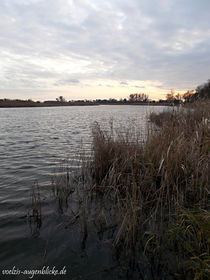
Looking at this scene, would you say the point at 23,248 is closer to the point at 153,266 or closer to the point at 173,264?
the point at 153,266

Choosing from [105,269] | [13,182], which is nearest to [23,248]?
[105,269]

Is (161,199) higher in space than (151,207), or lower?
higher

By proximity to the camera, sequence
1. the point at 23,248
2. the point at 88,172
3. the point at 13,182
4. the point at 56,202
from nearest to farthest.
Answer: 1. the point at 23,248
2. the point at 56,202
3. the point at 13,182
4. the point at 88,172

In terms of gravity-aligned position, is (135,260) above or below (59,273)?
above

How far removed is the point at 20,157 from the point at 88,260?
238 inches

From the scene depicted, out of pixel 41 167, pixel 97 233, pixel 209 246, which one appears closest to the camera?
pixel 209 246

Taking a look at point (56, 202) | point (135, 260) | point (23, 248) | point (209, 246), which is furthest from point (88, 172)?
point (209, 246)

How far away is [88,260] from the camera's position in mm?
2273

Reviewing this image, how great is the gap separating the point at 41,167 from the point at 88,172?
217 centimetres

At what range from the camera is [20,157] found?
23.0 feet

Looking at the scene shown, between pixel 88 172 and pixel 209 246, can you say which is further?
pixel 88 172

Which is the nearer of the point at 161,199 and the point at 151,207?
the point at 161,199

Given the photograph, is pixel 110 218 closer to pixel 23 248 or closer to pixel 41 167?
pixel 23 248

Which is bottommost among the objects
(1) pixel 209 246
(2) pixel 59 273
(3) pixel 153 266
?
(2) pixel 59 273
